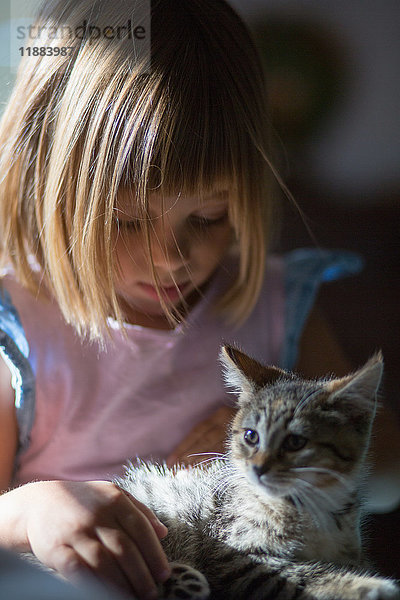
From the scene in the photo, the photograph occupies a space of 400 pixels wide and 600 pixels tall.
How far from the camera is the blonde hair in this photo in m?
0.57

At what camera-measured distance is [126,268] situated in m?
0.63

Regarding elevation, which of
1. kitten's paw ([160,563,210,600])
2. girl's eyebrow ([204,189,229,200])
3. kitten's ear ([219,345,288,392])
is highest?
girl's eyebrow ([204,189,229,200])

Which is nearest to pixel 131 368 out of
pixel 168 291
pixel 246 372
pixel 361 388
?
pixel 168 291

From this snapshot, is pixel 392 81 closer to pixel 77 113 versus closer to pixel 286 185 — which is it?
pixel 286 185

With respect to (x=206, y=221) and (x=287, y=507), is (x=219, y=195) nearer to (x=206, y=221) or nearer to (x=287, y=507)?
(x=206, y=221)

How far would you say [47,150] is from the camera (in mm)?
635

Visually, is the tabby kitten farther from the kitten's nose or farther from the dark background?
the dark background

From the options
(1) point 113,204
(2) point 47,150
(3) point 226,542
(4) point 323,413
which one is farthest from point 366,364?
(2) point 47,150

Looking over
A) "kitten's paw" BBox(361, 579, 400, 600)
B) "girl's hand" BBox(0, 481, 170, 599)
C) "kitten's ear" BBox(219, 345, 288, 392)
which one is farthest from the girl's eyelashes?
"kitten's paw" BBox(361, 579, 400, 600)

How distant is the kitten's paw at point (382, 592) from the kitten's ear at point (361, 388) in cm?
13

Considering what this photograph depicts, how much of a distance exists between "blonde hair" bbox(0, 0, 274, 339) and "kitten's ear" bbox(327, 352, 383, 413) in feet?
0.82

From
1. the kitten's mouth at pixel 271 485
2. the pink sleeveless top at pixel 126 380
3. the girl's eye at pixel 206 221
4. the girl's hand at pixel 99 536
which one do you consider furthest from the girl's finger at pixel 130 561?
the girl's eye at pixel 206 221

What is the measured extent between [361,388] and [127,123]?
34cm

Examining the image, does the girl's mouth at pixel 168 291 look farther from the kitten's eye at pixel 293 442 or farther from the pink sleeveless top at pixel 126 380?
the kitten's eye at pixel 293 442
